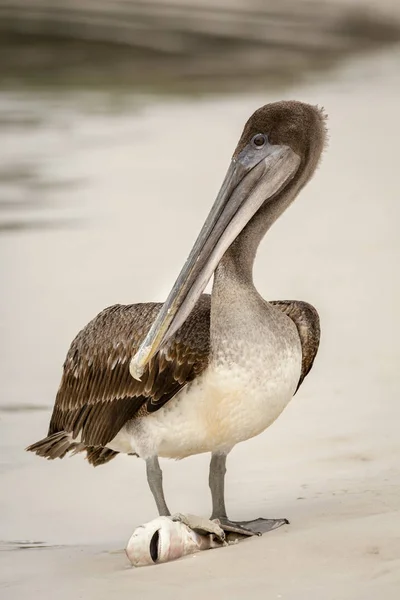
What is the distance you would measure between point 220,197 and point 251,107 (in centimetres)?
734

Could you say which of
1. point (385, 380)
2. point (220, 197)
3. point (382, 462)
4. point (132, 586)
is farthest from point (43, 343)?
point (132, 586)

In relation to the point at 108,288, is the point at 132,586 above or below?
below

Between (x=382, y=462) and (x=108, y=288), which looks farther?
(x=108, y=288)

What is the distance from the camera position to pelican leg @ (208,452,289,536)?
214 inches

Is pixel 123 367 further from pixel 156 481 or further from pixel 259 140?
pixel 259 140

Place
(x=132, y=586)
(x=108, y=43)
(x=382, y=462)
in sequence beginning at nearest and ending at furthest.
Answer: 1. (x=132, y=586)
2. (x=382, y=462)
3. (x=108, y=43)

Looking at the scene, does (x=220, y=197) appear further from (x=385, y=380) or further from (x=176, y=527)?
(x=385, y=380)

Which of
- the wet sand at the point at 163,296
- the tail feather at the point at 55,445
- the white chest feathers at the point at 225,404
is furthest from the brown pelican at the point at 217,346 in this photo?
the wet sand at the point at 163,296

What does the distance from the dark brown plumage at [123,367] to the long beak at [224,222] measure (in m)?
0.09

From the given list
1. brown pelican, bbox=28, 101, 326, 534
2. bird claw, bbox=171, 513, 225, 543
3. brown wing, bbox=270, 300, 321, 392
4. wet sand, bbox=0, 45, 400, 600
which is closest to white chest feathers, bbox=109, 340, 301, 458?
brown pelican, bbox=28, 101, 326, 534

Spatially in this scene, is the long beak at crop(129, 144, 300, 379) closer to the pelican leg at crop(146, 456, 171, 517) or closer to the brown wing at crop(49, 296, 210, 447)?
the brown wing at crop(49, 296, 210, 447)

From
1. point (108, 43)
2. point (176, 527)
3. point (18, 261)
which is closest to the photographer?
point (176, 527)

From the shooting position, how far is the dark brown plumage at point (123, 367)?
529 centimetres

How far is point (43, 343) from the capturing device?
8.52 metres
